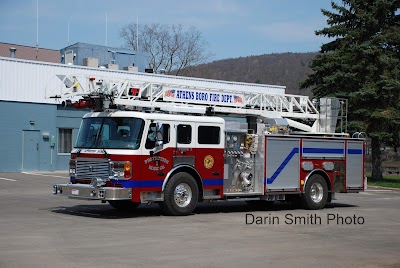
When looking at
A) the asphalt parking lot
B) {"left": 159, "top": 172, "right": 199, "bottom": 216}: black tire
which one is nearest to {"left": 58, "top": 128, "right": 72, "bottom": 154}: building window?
the asphalt parking lot

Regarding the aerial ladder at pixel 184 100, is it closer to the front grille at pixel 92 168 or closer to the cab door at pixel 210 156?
the cab door at pixel 210 156

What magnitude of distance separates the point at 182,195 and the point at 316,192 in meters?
5.13

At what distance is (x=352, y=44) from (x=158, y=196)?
23.5 m

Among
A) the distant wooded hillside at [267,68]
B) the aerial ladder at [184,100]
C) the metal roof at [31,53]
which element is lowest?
the aerial ladder at [184,100]

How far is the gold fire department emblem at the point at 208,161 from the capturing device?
53.4 ft

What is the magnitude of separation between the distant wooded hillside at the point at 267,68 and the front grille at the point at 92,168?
99.5 metres

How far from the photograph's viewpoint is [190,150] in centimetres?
1599

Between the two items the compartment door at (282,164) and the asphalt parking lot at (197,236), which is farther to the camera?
the compartment door at (282,164)

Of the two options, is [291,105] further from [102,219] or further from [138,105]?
[102,219]

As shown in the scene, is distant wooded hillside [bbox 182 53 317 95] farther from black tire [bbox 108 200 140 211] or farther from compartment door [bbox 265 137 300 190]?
black tire [bbox 108 200 140 211]

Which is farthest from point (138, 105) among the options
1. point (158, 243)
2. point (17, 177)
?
point (17, 177)

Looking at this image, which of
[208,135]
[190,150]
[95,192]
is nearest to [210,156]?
[208,135]

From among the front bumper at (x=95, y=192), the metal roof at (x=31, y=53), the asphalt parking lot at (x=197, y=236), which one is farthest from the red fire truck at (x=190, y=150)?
the metal roof at (x=31, y=53)

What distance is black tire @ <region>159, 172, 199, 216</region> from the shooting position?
1545 centimetres
